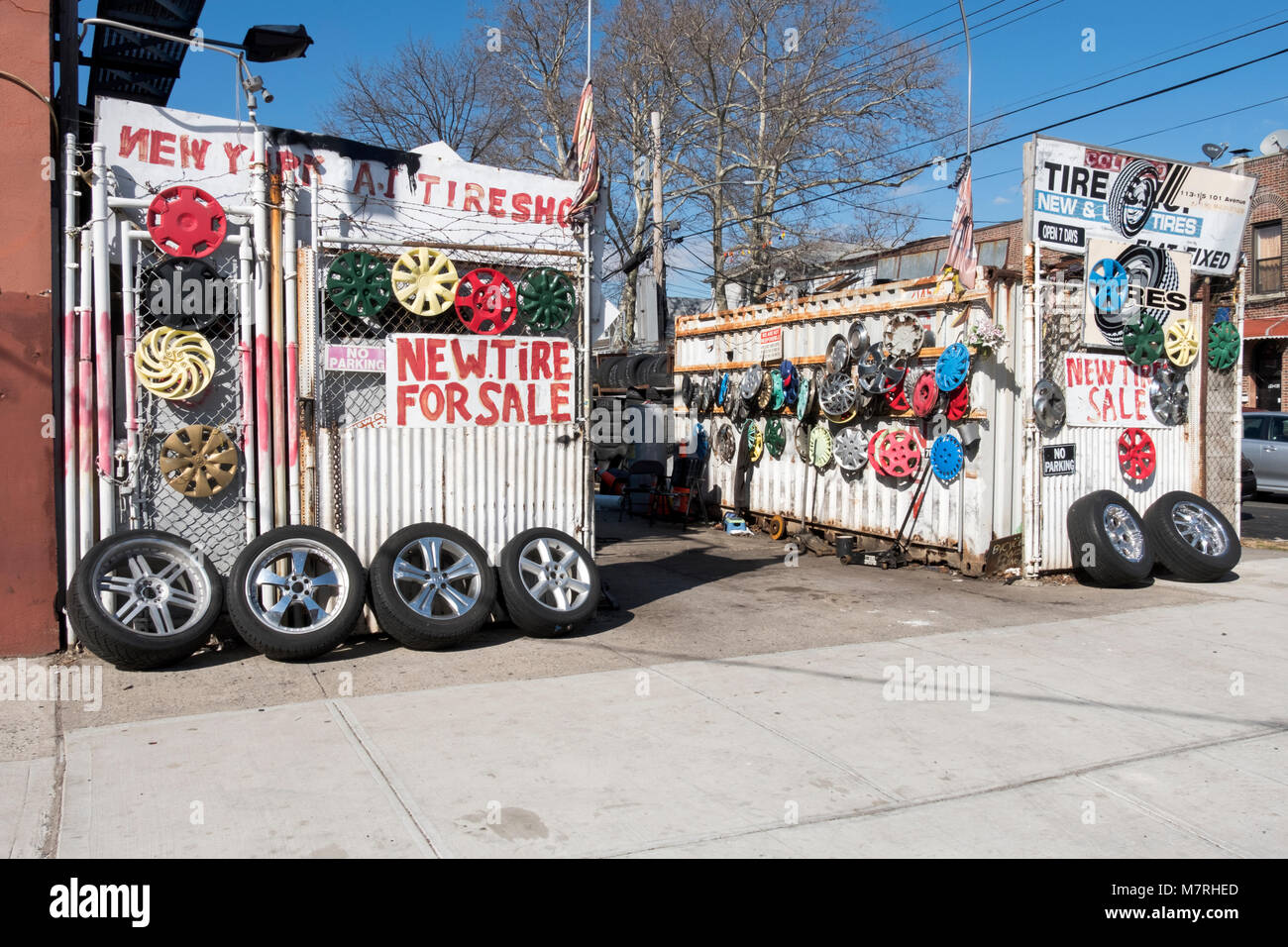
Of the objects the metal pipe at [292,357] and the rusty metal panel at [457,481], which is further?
the rusty metal panel at [457,481]

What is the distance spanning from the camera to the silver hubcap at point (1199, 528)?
34.0 feet

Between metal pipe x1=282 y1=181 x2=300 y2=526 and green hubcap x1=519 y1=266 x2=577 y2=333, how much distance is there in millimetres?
1690

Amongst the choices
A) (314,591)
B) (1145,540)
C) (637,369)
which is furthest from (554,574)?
(637,369)

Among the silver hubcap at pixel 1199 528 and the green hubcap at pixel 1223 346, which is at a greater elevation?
→ the green hubcap at pixel 1223 346

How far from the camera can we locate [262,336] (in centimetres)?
730

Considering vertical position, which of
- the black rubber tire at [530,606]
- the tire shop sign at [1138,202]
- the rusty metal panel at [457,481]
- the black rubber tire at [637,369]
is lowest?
the black rubber tire at [530,606]

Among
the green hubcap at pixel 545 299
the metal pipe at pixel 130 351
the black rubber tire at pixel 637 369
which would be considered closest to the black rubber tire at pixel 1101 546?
the green hubcap at pixel 545 299

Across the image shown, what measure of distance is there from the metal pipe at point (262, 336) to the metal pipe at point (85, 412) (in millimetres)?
1033

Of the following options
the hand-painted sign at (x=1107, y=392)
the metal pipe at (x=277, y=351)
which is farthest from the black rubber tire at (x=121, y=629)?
the hand-painted sign at (x=1107, y=392)

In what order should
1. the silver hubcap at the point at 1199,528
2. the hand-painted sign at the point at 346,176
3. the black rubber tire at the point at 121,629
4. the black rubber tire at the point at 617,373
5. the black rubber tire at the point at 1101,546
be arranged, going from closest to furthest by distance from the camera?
1. the black rubber tire at the point at 121,629
2. the hand-painted sign at the point at 346,176
3. the black rubber tire at the point at 1101,546
4. the silver hubcap at the point at 1199,528
5. the black rubber tire at the point at 617,373

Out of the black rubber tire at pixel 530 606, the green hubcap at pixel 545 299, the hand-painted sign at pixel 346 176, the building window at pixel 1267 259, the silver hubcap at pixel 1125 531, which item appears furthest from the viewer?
the building window at pixel 1267 259

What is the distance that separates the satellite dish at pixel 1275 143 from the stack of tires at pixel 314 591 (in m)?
25.0

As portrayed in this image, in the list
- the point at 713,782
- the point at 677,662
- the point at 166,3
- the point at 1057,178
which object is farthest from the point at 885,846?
the point at 166,3

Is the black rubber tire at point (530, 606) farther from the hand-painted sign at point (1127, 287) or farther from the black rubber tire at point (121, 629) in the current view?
the hand-painted sign at point (1127, 287)
